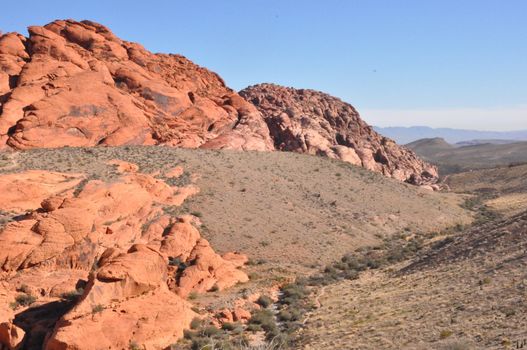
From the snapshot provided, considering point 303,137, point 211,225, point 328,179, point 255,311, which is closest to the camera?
point 255,311

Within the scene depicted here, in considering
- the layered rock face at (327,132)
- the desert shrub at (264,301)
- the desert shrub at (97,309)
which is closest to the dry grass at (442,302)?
the desert shrub at (264,301)

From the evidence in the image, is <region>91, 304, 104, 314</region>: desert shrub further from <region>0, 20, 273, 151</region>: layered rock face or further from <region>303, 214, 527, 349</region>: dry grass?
<region>0, 20, 273, 151</region>: layered rock face

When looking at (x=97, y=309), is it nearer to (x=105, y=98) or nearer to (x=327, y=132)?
(x=105, y=98)

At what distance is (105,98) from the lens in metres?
48.6

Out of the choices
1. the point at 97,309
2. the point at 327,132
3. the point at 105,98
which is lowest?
the point at 97,309

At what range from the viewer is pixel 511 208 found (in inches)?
2245

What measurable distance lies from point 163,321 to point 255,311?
6.06 meters

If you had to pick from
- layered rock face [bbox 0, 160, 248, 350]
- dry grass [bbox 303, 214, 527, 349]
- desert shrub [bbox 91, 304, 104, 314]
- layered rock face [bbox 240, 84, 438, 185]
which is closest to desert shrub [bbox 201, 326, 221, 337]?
layered rock face [bbox 0, 160, 248, 350]

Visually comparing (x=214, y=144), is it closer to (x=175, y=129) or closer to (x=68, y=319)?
(x=175, y=129)

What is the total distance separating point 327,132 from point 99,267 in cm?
5842

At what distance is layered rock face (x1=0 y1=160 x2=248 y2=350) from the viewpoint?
1827cm

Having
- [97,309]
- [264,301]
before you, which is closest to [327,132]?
[264,301]

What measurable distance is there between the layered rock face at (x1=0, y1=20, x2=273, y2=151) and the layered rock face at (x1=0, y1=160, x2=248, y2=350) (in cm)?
1227

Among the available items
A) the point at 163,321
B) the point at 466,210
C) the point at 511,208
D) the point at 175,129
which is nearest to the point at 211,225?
the point at 163,321
